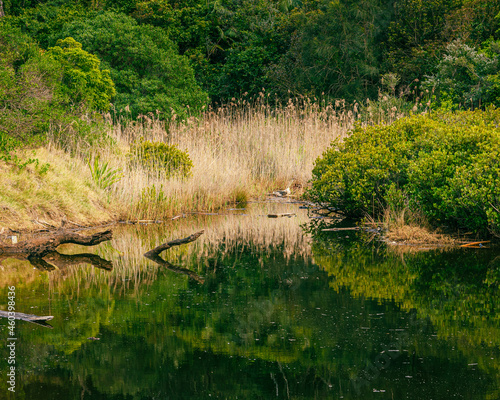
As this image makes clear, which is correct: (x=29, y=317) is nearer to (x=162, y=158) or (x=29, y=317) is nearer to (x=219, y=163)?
(x=162, y=158)

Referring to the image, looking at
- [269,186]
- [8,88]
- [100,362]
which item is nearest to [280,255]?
[100,362]

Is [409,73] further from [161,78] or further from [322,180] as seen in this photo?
[322,180]

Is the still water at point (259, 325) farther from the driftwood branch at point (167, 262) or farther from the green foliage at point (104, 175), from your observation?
the green foliage at point (104, 175)

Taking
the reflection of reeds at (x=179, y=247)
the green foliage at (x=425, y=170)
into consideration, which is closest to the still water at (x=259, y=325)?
the reflection of reeds at (x=179, y=247)

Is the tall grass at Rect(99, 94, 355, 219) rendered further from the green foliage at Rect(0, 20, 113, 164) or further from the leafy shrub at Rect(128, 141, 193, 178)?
the green foliage at Rect(0, 20, 113, 164)

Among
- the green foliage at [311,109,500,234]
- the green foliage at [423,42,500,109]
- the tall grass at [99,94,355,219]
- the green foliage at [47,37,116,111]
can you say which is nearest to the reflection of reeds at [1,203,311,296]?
the tall grass at [99,94,355,219]

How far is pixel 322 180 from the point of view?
11867 mm

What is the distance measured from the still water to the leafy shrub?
434cm

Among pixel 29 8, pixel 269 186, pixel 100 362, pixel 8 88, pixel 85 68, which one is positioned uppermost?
pixel 29 8

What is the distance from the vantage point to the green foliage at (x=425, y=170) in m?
9.01

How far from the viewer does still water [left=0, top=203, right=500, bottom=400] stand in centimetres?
446

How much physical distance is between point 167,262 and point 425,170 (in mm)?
4089

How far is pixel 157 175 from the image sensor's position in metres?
13.1

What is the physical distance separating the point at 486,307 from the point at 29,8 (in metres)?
25.1
